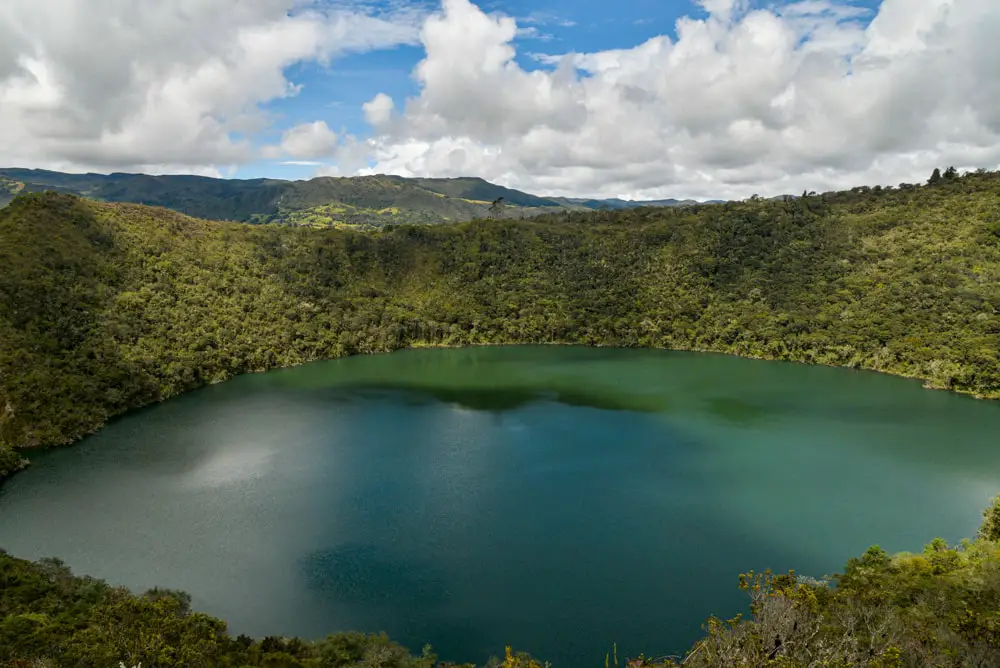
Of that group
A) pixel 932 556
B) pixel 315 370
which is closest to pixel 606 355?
pixel 315 370

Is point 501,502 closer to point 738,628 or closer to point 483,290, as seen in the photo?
point 738,628

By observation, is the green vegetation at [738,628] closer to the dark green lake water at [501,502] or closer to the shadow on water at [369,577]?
the dark green lake water at [501,502]

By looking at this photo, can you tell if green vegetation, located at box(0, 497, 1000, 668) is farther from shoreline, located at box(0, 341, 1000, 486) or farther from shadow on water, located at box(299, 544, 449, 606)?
shoreline, located at box(0, 341, 1000, 486)

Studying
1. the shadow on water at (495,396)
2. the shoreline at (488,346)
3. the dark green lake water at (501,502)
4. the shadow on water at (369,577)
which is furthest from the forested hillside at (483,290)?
the shadow on water at (369,577)

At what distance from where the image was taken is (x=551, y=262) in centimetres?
13400

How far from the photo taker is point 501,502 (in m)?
44.8

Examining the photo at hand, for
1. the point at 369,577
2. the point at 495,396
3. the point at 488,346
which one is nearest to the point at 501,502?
the point at 369,577

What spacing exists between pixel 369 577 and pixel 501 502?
42.3ft

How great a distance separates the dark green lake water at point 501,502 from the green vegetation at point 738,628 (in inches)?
161

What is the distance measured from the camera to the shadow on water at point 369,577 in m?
33.0

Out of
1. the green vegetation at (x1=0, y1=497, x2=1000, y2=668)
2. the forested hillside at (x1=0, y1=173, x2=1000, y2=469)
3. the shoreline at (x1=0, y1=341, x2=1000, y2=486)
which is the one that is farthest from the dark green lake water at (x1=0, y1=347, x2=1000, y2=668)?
the forested hillside at (x1=0, y1=173, x2=1000, y2=469)

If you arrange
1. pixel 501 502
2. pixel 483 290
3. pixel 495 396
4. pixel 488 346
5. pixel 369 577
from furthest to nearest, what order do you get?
pixel 483 290 < pixel 488 346 < pixel 495 396 < pixel 501 502 < pixel 369 577

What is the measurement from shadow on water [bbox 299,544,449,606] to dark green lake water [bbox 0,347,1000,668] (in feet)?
0.43

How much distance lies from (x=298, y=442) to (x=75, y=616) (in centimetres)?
3235
